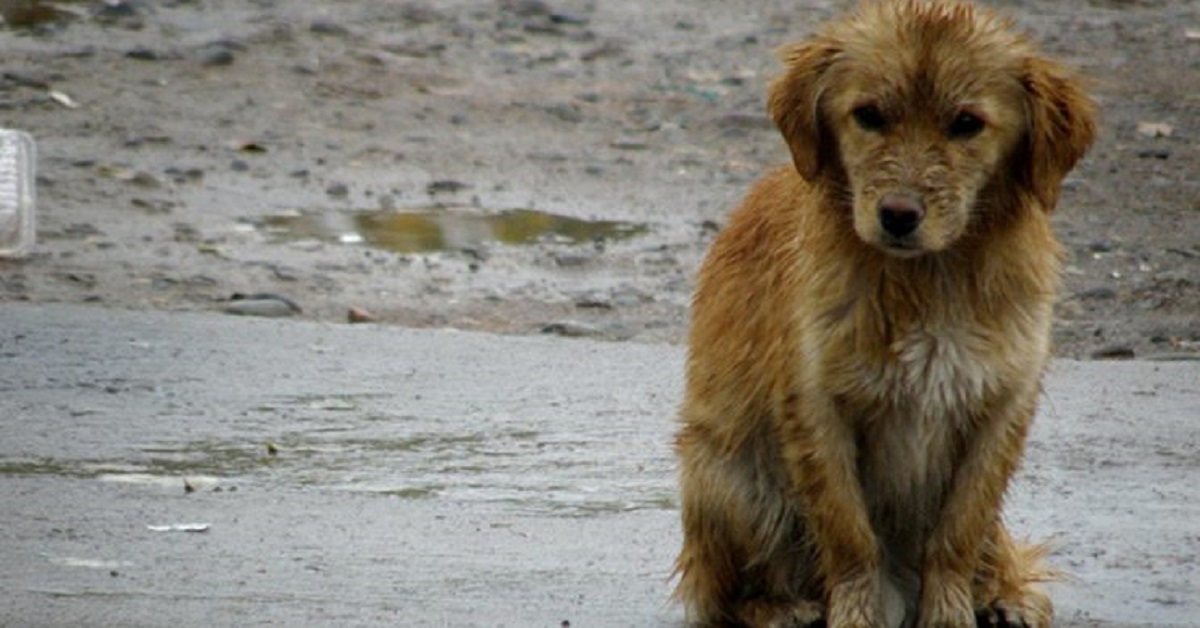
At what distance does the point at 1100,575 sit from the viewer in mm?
6094

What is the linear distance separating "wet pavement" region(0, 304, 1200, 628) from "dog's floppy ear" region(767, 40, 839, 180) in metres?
1.12

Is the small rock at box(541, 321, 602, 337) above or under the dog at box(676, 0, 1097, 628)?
under

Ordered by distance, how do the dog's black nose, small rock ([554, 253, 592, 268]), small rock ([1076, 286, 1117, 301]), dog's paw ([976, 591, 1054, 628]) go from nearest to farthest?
1. the dog's black nose
2. dog's paw ([976, 591, 1054, 628])
3. small rock ([1076, 286, 1117, 301])
4. small rock ([554, 253, 592, 268])

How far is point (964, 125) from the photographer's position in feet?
17.0

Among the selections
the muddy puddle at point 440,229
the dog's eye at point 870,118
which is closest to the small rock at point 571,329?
the muddy puddle at point 440,229

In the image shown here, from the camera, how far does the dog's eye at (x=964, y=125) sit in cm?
516

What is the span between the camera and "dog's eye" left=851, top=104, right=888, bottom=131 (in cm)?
520

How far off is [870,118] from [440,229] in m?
5.88

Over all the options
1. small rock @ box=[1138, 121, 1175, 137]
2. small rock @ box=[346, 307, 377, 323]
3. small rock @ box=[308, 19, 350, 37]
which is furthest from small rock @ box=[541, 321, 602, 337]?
small rock @ box=[308, 19, 350, 37]

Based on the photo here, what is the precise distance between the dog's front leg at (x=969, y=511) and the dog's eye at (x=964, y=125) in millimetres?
562

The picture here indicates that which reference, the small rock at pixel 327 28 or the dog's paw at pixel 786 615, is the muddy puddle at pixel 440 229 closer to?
the small rock at pixel 327 28

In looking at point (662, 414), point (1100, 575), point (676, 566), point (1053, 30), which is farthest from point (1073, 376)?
point (1053, 30)

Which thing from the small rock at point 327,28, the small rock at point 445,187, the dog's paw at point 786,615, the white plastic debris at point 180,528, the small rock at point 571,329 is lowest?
the small rock at point 327,28

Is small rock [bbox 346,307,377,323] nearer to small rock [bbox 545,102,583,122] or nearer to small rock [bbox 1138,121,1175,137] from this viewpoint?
small rock [bbox 545,102,583,122]
